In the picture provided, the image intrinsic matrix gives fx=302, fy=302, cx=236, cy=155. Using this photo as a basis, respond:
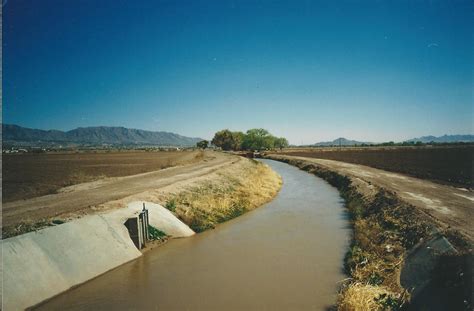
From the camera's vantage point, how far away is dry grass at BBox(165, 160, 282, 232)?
59.0ft

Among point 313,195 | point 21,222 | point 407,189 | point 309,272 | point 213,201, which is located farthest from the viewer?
point 313,195

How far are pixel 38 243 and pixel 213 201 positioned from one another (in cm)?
1222

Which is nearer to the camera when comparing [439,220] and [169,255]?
[169,255]

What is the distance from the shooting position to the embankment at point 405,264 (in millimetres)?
7691

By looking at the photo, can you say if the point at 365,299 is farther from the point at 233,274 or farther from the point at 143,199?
the point at 143,199

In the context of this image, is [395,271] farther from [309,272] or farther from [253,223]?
[253,223]

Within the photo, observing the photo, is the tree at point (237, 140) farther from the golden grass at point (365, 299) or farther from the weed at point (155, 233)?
the golden grass at point (365, 299)

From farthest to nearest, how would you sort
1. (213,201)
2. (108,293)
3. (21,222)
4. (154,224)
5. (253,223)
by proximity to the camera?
(213,201), (253,223), (154,224), (21,222), (108,293)

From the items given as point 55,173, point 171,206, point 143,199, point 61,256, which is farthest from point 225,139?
point 61,256

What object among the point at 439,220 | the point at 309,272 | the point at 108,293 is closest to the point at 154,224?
the point at 108,293

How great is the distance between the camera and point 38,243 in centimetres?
996

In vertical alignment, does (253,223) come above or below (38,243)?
below

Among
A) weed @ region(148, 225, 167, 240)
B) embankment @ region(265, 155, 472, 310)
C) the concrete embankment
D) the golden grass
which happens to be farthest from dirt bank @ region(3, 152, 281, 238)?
the golden grass

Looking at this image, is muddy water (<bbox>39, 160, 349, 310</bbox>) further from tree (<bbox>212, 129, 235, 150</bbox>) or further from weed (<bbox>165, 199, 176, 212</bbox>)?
tree (<bbox>212, 129, 235, 150</bbox>)
